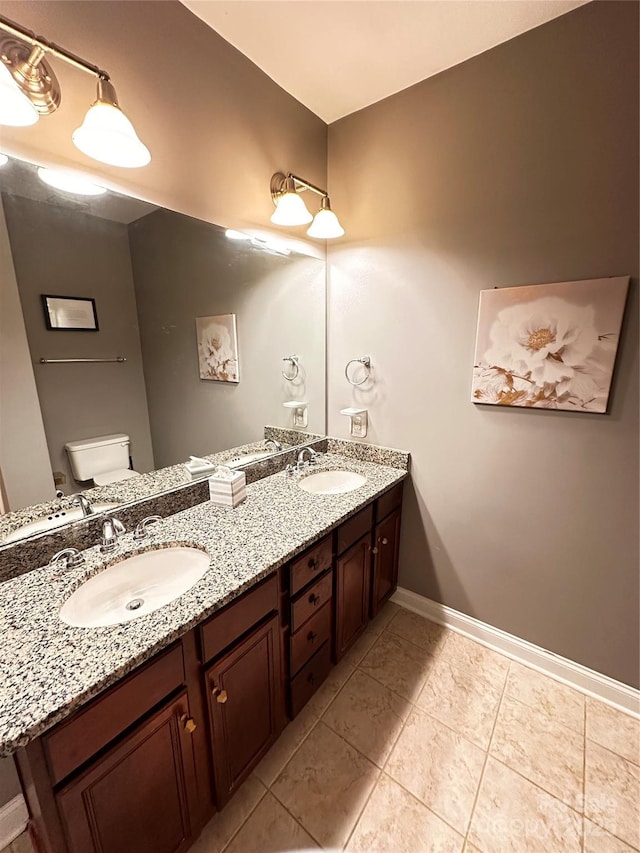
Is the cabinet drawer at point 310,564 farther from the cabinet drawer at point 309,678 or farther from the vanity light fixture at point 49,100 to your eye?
the vanity light fixture at point 49,100

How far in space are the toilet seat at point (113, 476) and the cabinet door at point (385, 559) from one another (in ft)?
3.67

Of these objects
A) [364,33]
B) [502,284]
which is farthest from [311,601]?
[364,33]

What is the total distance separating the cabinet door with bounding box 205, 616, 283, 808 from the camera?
1.01 m

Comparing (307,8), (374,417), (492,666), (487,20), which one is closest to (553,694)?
(492,666)

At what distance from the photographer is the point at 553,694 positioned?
158 cm

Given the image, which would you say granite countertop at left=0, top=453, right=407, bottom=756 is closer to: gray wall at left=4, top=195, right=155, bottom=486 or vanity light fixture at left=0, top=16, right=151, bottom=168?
gray wall at left=4, top=195, right=155, bottom=486

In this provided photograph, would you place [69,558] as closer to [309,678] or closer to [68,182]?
[309,678]

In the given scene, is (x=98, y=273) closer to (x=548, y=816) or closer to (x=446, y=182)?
(x=446, y=182)

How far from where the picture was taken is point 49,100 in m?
0.94

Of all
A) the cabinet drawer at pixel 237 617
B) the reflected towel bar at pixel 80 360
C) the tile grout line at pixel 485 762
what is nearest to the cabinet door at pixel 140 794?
the cabinet drawer at pixel 237 617

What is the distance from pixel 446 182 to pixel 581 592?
1.88 m

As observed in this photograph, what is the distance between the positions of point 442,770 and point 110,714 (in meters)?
1.22

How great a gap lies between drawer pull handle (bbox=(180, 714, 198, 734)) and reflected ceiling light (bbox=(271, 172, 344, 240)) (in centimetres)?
177

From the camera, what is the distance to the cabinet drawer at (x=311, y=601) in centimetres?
127
